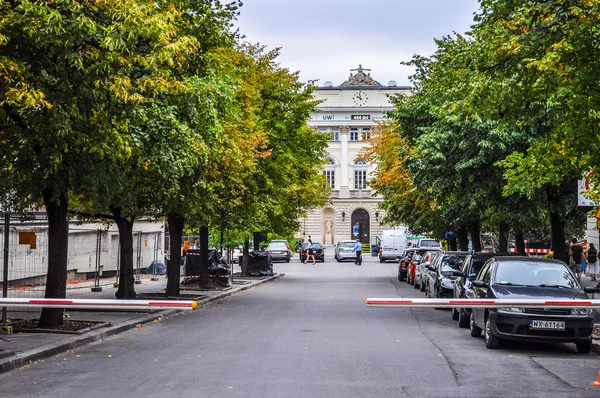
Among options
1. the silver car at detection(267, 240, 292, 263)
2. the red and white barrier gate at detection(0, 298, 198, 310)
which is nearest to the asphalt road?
the red and white barrier gate at detection(0, 298, 198, 310)

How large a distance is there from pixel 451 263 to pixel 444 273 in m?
1.21

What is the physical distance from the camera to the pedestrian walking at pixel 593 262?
37.8 meters

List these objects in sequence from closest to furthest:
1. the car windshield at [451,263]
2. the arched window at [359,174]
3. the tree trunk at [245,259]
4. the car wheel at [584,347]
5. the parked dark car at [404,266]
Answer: the car wheel at [584,347], the car windshield at [451,263], the parked dark car at [404,266], the tree trunk at [245,259], the arched window at [359,174]

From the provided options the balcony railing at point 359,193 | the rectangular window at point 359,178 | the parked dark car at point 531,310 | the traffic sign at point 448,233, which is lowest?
the parked dark car at point 531,310

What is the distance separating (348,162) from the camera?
348 feet

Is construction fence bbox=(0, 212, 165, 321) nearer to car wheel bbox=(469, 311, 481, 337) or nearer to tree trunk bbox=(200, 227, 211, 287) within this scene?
tree trunk bbox=(200, 227, 211, 287)

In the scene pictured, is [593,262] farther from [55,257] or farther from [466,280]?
[55,257]

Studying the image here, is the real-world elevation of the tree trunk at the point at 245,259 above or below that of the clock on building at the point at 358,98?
below

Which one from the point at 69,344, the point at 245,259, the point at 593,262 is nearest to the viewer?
the point at 69,344

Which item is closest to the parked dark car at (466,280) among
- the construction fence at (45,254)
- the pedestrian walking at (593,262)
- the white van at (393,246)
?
the construction fence at (45,254)

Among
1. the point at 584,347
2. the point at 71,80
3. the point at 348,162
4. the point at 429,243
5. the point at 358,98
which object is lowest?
the point at 584,347

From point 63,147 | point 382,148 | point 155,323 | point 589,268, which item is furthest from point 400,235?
point 63,147

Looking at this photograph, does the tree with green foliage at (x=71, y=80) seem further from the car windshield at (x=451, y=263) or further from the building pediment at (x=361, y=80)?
the building pediment at (x=361, y=80)

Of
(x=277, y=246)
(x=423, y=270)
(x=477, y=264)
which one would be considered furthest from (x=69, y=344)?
(x=277, y=246)
